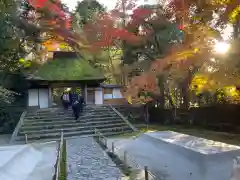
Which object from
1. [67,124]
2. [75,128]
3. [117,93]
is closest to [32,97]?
[67,124]

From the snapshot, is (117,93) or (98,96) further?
(117,93)

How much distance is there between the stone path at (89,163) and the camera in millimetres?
7453

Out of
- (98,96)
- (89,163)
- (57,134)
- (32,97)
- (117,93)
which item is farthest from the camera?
(117,93)

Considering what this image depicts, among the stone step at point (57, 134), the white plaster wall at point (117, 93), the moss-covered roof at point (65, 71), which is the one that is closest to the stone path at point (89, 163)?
the stone step at point (57, 134)

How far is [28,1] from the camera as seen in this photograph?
21.1 meters

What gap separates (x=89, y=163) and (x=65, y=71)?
12532mm

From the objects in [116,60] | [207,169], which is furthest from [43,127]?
[116,60]

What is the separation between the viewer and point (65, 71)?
2033 centimetres

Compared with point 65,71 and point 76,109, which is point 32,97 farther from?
point 76,109

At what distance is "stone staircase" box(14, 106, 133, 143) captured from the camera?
1487 centimetres

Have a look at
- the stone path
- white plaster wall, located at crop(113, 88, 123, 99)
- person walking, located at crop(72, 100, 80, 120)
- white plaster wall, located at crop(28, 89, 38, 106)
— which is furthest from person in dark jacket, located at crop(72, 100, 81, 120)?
white plaster wall, located at crop(113, 88, 123, 99)

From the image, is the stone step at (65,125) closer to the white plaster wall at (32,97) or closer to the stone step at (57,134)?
the stone step at (57,134)

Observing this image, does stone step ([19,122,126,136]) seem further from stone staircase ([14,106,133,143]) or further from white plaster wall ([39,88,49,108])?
white plaster wall ([39,88,49,108])

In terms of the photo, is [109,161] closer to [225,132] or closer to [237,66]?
[237,66]
